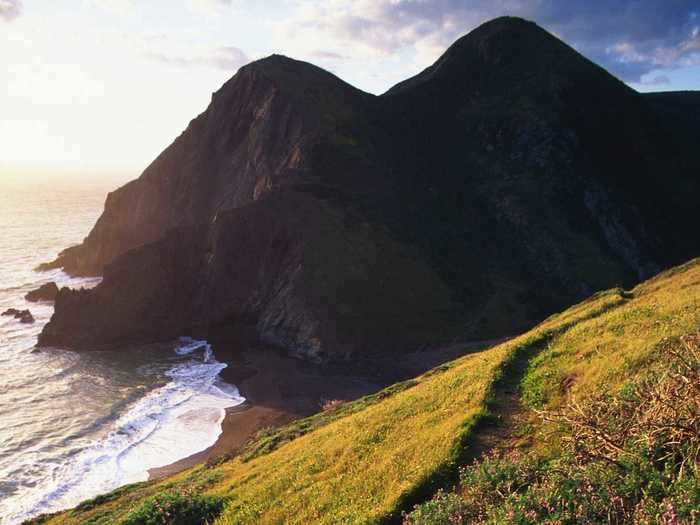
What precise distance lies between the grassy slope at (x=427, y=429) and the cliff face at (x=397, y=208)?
1791 inches

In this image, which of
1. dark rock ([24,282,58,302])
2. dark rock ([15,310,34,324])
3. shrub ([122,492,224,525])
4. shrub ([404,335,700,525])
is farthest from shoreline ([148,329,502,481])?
dark rock ([24,282,58,302])

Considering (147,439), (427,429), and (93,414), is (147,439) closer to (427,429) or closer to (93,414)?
(93,414)

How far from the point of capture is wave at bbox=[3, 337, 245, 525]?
127ft

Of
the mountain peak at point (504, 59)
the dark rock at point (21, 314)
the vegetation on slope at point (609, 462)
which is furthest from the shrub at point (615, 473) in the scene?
the mountain peak at point (504, 59)

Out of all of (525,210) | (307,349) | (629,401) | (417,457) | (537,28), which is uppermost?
(537,28)

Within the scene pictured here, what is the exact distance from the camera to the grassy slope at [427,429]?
→ 44.9 feet

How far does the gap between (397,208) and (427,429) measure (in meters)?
75.1

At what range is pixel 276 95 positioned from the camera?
104 meters

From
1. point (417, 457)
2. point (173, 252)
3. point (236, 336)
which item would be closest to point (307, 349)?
point (236, 336)

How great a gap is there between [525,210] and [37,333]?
8386 cm

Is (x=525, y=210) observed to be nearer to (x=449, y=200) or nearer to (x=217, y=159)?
(x=449, y=200)

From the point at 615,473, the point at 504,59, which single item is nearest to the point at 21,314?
the point at 615,473

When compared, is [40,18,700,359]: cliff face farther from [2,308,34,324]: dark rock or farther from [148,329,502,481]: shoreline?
[2,308,34,324]: dark rock

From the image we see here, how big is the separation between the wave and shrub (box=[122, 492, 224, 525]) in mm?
26129
